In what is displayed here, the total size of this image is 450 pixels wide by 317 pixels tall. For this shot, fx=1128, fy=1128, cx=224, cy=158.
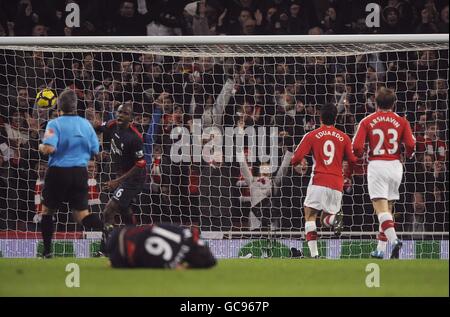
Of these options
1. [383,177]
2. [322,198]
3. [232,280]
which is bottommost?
[232,280]

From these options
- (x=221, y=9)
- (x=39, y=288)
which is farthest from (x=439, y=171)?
(x=39, y=288)

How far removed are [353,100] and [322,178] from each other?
2.77 metres

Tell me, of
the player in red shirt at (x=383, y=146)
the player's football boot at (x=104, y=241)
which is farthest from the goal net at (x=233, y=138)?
the player in red shirt at (x=383, y=146)

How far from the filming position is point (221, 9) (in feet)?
50.6

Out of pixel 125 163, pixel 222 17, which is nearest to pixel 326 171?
pixel 125 163

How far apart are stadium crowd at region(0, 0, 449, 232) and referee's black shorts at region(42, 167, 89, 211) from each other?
2.33 meters

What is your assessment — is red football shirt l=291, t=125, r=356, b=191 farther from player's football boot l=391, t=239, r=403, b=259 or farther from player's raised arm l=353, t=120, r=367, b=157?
player's football boot l=391, t=239, r=403, b=259

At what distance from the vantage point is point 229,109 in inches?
553

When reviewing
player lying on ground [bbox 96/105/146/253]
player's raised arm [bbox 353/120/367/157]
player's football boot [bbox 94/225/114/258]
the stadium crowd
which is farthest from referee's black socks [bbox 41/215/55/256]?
player's raised arm [bbox 353/120/367/157]

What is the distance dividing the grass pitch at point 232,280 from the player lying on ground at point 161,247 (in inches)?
3.9

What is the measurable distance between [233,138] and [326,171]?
2362 mm

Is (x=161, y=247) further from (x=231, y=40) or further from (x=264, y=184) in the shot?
(x=264, y=184)

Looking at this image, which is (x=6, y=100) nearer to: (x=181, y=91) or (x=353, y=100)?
(x=181, y=91)

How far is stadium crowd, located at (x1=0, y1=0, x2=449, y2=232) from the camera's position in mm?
13641
